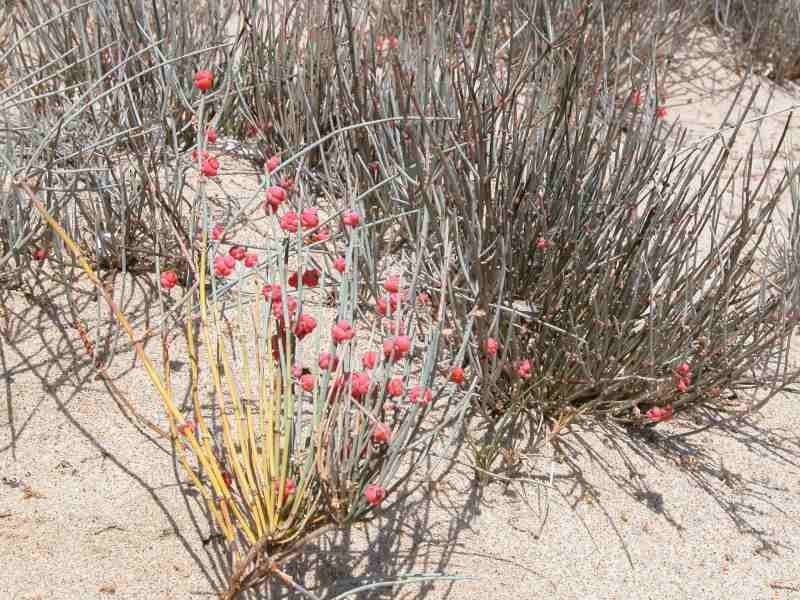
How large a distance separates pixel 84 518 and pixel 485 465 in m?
0.74

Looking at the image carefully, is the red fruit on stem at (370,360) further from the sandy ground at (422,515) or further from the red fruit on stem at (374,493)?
the sandy ground at (422,515)

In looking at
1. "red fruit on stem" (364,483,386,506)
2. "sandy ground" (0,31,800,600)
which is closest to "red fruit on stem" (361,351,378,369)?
"red fruit on stem" (364,483,386,506)

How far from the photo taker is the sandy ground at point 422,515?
1456 millimetres

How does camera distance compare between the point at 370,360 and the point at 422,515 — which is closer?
the point at 370,360

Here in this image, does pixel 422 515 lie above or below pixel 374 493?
below

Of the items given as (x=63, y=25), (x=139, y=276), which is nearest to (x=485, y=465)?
(x=139, y=276)

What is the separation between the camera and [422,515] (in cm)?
162

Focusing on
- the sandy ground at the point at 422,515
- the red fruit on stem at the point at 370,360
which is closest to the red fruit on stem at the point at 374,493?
the red fruit on stem at the point at 370,360

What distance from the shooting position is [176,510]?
5.00ft

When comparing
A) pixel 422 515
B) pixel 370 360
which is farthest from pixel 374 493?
pixel 422 515

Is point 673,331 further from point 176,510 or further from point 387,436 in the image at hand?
point 176,510

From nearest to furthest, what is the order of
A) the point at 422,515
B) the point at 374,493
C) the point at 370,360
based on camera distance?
the point at 374,493 < the point at 370,360 < the point at 422,515

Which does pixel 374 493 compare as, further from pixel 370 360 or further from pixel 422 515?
pixel 422 515

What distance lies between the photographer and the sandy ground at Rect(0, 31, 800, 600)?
146 centimetres
